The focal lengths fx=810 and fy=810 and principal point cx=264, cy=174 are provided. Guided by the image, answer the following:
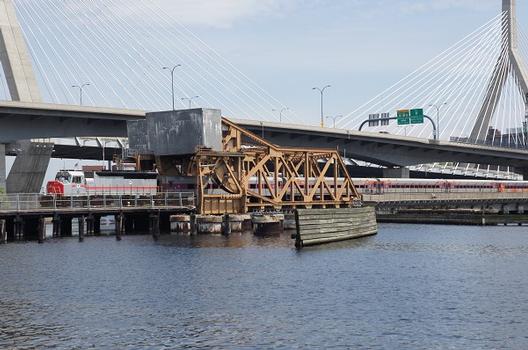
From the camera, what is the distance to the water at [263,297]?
3017 cm

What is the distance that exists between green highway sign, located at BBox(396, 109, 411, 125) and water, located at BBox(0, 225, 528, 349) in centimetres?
8749

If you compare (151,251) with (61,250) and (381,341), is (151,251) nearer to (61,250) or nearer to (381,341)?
(61,250)

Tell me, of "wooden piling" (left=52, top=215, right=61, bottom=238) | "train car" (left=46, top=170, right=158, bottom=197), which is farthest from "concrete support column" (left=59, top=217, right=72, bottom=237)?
"train car" (left=46, top=170, right=158, bottom=197)

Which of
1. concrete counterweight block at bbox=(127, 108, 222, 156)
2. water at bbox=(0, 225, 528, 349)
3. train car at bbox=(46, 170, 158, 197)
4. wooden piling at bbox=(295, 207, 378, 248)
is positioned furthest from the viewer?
train car at bbox=(46, 170, 158, 197)

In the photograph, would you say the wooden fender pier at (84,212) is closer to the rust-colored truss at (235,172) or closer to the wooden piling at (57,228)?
the wooden piling at (57,228)

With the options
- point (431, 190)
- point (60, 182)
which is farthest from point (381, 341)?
point (431, 190)

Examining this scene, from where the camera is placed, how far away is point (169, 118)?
82.4 metres

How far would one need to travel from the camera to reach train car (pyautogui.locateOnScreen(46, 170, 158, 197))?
92688mm

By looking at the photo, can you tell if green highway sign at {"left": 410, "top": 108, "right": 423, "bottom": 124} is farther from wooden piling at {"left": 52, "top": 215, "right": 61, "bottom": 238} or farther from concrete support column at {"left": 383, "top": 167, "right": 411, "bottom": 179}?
wooden piling at {"left": 52, "top": 215, "right": 61, "bottom": 238}

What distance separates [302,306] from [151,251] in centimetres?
2744

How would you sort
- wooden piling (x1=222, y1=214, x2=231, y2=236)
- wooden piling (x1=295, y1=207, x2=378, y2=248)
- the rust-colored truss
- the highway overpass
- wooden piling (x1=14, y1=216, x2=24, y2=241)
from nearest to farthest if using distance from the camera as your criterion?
wooden piling (x1=295, y1=207, x2=378, y2=248)
wooden piling (x1=14, y1=216, x2=24, y2=241)
wooden piling (x1=222, y1=214, x2=231, y2=236)
the rust-colored truss
the highway overpass

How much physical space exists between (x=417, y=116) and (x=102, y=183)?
7215cm

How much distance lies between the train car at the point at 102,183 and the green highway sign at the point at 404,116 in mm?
63136

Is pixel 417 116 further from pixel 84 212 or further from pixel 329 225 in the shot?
pixel 329 225
